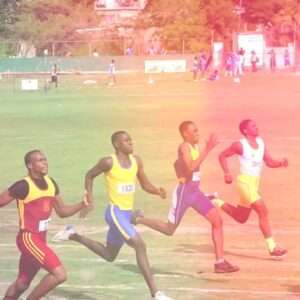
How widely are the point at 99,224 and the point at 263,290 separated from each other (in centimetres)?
508

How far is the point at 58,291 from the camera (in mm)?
10742

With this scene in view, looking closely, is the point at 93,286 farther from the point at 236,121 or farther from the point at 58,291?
the point at 236,121

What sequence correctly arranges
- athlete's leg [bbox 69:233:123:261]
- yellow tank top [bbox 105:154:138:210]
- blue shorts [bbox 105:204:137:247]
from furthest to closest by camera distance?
athlete's leg [bbox 69:233:123:261] < yellow tank top [bbox 105:154:138:210] < blue shorts [bbox 105:204:137:247]

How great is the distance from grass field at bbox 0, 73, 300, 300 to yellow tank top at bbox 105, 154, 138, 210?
0.83 metres

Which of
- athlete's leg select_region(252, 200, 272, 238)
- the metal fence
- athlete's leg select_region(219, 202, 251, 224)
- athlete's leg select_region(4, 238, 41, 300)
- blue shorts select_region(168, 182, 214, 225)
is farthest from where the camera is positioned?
the metal fence

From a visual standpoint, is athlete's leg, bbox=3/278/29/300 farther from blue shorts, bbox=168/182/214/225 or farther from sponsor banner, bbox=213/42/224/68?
sponsor banner, bbox=213/42/224/68

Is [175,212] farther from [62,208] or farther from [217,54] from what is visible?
[217,54]

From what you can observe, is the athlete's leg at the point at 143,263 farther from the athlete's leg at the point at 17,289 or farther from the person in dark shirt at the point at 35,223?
the athlete's leg at the point at 17,289

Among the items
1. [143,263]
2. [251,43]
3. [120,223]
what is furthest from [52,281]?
[251,43]

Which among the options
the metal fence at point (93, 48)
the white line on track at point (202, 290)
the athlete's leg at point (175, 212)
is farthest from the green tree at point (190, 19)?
the white line on track at point (202, 290)

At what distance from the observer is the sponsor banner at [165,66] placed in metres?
64.4

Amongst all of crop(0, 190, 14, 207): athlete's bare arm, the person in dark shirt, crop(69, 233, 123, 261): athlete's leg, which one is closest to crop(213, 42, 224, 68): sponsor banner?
crop(69, 233, 123, 261): athlete's leg

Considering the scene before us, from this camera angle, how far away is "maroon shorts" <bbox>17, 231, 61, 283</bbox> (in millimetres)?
9180

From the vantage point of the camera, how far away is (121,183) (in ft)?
33.7
